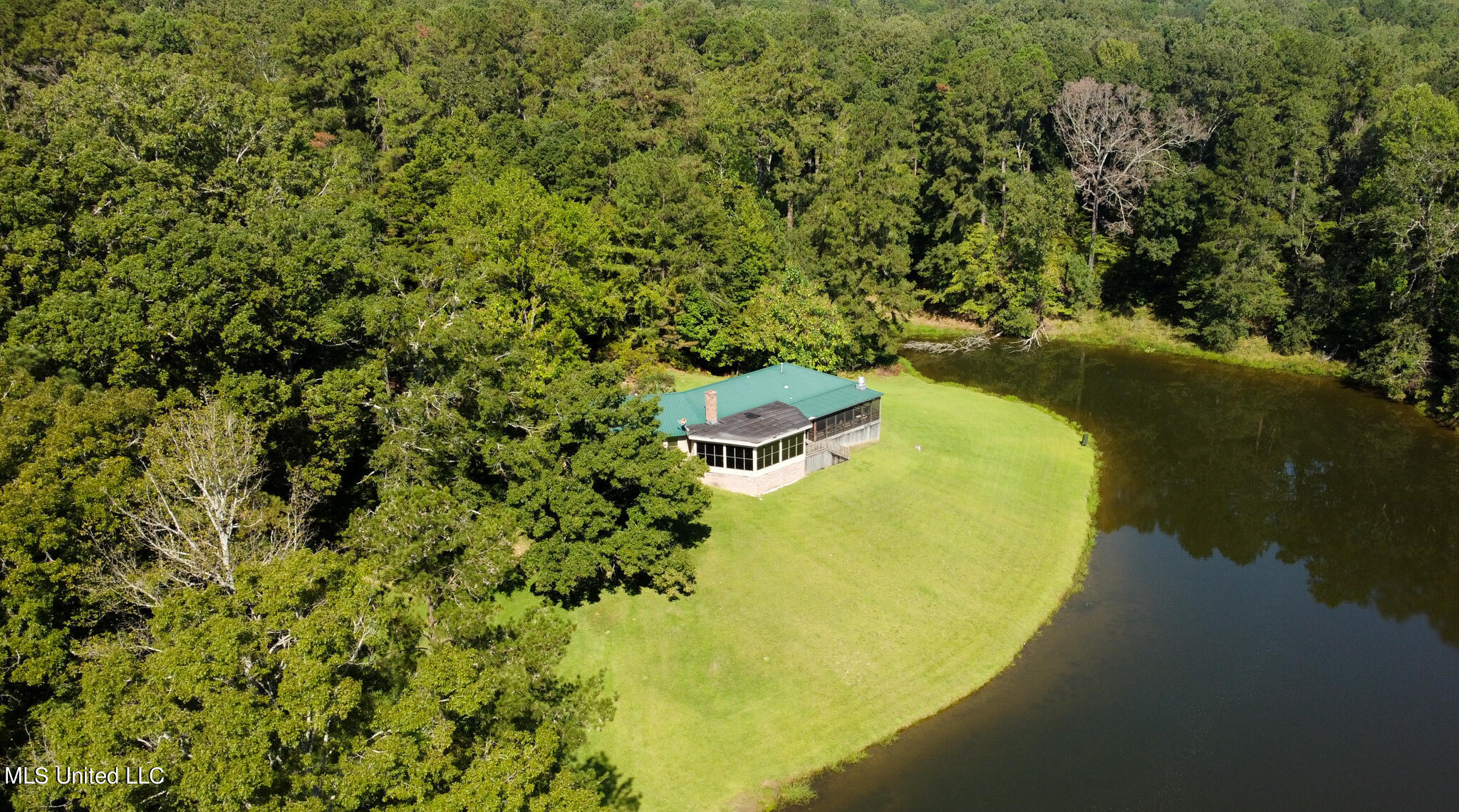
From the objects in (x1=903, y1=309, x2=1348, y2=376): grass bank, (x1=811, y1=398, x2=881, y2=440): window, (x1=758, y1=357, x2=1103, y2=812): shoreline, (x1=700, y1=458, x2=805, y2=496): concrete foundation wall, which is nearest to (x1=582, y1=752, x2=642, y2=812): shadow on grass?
(x1=758, y1=357, x2=1103, y2=812): shoreline

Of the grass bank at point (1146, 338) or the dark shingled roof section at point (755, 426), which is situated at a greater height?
the dark shingled roof section at point (755, 426)

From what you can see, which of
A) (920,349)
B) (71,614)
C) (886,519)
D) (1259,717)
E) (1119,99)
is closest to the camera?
(71,614)

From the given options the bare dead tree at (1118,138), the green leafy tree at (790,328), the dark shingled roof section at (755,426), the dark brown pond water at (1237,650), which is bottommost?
the dark brown pond water at (1237,650)

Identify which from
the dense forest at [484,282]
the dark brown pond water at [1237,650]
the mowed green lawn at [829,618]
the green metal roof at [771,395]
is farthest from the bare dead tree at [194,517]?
the green metal roof at [771,395]

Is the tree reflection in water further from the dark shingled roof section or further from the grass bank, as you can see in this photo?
the dark shingled roof section

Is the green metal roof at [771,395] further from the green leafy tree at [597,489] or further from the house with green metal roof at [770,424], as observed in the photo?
the green leafy tree at [597,489]

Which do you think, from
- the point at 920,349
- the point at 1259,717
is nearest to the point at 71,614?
the point at 1259,717

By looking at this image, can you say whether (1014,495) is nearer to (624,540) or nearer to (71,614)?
(624,540)
